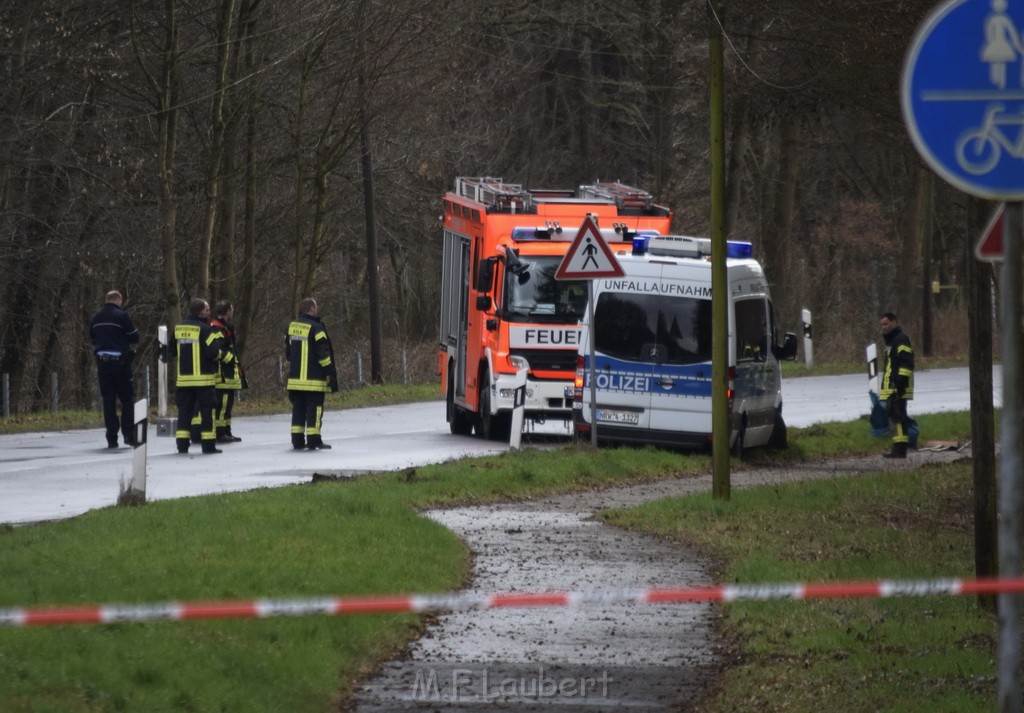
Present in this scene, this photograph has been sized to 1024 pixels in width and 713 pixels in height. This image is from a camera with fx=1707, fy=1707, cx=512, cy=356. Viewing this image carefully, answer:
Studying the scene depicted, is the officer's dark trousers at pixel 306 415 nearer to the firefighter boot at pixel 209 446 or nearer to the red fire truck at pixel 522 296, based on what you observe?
the firefighter boot at pixel 209 446

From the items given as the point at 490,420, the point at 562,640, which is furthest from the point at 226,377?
the point at 562,640

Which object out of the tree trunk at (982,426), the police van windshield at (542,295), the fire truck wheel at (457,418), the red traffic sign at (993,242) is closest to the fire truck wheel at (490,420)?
the fire truck wheel at (457,418)

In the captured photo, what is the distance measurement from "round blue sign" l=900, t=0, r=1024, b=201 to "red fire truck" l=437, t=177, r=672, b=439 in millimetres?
16074

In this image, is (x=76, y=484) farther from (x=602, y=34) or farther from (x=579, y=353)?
(x=602, y=34)

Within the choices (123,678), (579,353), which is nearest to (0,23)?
(579,353)

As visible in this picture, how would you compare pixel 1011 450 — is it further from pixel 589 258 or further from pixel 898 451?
pixel 898 451

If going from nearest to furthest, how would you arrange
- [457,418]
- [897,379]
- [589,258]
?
[589,258], [897,379], [457,418]

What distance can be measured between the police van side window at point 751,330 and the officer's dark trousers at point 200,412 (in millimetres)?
6393

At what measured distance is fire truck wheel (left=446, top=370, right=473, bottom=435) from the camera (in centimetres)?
2417

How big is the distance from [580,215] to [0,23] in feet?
39.0

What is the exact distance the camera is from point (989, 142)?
5.57 metres

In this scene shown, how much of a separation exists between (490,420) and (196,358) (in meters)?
4.18

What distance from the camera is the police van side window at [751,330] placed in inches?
795

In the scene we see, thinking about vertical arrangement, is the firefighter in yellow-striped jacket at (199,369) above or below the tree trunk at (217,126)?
below
